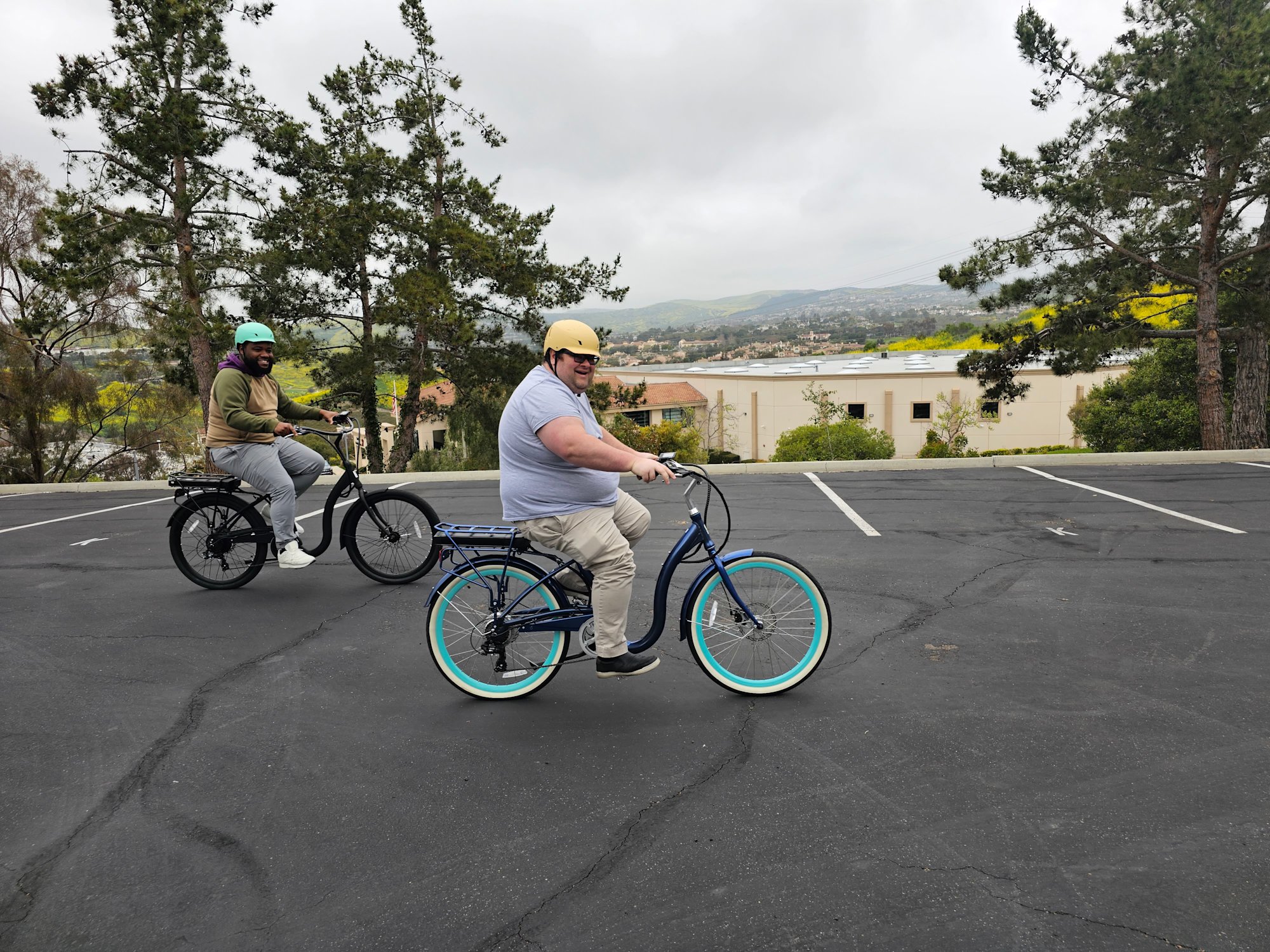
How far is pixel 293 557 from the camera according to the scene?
6000mm

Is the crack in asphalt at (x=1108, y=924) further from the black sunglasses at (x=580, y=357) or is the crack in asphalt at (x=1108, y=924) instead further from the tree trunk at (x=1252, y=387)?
the tree trunk at (x=1252, y=387)

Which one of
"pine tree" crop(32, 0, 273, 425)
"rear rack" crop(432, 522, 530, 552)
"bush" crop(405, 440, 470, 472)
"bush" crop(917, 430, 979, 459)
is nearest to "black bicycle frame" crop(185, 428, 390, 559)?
"rear rack" crop(432, 522, 530, 552)

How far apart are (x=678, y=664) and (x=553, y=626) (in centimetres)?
89

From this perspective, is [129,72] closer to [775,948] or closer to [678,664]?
[678,664]

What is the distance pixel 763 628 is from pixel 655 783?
105 cm

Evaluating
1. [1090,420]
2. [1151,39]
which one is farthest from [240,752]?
[1090,420]

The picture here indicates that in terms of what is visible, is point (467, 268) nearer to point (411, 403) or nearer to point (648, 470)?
point (411, 403)

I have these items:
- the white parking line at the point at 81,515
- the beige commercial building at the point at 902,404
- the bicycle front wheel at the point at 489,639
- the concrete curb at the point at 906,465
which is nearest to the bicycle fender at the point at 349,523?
the bicycle front wheel at the point at 489,639

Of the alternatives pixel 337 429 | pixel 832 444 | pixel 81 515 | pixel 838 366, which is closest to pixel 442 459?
pixel 832 444

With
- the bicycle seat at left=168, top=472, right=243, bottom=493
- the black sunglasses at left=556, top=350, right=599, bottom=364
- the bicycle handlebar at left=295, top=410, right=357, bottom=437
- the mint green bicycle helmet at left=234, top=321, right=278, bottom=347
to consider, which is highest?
the mint green bicycle helmet at left=234, top=321, right=278, bottom=347

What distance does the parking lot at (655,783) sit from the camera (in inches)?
97.9

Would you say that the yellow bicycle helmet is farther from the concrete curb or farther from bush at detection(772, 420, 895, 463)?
bush at detection(772, 420, 895, 463)

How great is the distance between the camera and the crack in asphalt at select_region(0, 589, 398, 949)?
102 inches

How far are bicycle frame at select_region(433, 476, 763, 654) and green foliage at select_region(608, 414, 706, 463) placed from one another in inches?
1375
